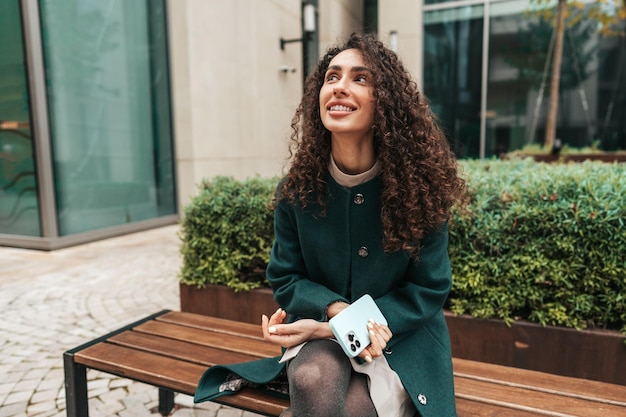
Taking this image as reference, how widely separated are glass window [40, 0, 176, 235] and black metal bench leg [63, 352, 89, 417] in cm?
563

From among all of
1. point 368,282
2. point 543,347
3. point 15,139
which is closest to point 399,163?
point 368,282

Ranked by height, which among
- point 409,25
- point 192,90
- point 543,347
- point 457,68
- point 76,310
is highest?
point 409,25

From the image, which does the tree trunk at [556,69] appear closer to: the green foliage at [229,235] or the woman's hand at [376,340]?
the green foliage at [229,235]

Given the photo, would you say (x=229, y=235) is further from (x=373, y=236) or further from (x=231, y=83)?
(x=231, y=83)

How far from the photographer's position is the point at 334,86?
1.68 m

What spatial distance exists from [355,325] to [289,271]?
44cm

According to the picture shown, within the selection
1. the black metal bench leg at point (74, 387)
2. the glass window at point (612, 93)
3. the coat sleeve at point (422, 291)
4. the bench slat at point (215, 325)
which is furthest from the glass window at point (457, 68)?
the black metal bench leg at point (74, 387)

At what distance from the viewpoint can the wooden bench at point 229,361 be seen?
5.57 ft

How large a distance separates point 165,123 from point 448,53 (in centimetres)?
826

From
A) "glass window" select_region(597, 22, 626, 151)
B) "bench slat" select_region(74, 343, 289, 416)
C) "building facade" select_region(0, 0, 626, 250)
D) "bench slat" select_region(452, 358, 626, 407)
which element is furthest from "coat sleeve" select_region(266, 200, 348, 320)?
"glass window" select_region(597, 22, 626, 151)

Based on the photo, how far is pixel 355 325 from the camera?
1544 mm

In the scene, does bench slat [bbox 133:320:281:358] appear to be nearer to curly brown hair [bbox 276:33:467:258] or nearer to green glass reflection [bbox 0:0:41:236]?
curly brown hair [bbox 276:33:467:258]

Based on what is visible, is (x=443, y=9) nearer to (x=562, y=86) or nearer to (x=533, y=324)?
(x=562, y=86)

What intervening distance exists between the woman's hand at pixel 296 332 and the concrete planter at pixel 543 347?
4.56ft
